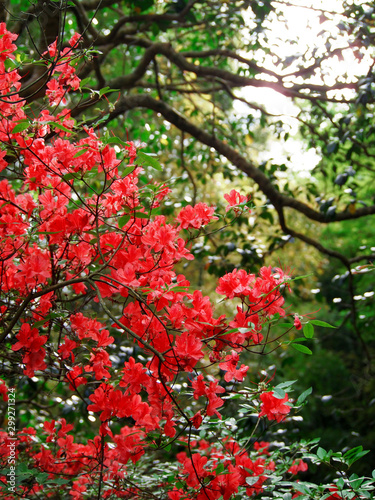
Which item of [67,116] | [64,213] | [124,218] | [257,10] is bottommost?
[124,218]

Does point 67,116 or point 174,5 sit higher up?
point 174,5

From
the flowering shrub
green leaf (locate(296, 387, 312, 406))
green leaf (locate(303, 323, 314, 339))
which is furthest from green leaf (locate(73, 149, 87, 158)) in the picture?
green leaf (locate(296, 387, 312, 406))

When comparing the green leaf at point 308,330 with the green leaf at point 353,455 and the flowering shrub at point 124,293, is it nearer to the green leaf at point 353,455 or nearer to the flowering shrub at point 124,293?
the flowering shrub at point 124,293

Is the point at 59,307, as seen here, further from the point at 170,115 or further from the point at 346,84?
the point at 346,84

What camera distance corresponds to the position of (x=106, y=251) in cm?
129

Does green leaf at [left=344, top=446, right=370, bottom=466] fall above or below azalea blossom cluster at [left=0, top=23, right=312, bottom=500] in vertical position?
below

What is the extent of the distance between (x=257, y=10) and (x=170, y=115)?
733 mm

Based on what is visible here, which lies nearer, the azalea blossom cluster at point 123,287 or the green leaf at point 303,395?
the azalea blossom cluster at point 123,287

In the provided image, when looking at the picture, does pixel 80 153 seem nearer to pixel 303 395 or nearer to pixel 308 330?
pixel 308 330

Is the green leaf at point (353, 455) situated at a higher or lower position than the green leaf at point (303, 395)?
lower

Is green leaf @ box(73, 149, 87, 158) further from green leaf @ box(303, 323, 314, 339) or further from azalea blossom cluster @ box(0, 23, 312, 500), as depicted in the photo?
green leaf @ box(303, 323, 314, 339)

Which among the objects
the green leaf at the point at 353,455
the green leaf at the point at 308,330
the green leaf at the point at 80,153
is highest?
the green leaf at the point at 80,153

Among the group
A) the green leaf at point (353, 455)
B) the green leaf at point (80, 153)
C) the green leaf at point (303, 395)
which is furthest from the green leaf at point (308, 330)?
the green leaf at point (80, 153)

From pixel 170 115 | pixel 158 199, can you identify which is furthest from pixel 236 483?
pixel 170 115
